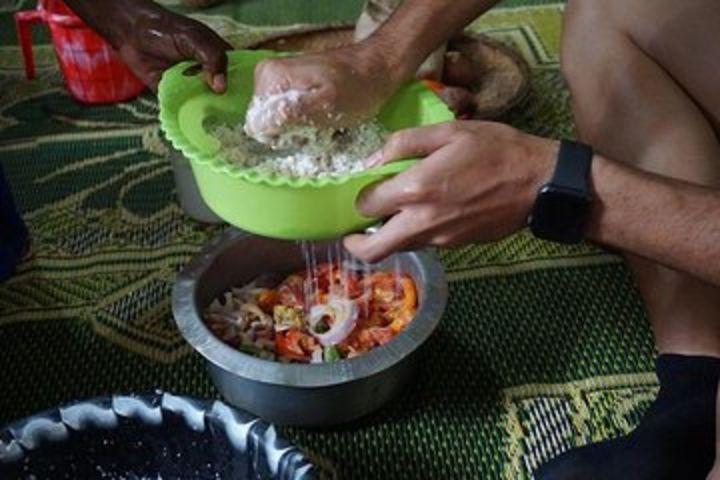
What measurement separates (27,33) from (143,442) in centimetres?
106

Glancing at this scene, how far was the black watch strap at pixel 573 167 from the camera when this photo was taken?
0.82 meters

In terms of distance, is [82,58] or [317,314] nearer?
[317,314]

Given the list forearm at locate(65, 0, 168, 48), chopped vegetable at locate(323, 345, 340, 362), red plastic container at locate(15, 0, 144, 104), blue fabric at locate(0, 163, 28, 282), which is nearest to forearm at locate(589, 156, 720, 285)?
chopped vegetable at locate(323, 345, 340, 362)

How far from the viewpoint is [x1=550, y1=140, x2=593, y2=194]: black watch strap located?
815 millimetres

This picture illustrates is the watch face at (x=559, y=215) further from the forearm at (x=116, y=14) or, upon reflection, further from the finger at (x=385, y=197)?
the forearm at (x=116, y=14)

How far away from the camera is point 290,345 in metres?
1.11

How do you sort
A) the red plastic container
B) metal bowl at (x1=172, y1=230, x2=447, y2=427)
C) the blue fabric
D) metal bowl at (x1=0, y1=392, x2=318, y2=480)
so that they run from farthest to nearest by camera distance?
the red plastic container
the blue fabric
metal bowl at (x1=172, y1=230, x2=447, y2=427)
metal bowl at (x1=0, y1=392, x2=318, y2=480)

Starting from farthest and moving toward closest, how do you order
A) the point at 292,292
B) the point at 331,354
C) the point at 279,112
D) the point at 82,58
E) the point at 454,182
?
the point at 82,58 < the point at 292,292 < the point at 331,354 < the point at 279,112 < the point at 454,182

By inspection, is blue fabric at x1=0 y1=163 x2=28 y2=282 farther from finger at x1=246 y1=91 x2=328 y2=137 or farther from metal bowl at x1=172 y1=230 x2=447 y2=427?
finger at x1=246 y1=91 x2=328 y2=137

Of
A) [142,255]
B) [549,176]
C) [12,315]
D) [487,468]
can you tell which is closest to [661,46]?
[549,176]

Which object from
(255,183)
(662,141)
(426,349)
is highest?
(255,183)

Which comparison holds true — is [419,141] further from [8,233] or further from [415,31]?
[8,233]

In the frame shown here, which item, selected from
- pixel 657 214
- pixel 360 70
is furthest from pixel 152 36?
pixel 657 214

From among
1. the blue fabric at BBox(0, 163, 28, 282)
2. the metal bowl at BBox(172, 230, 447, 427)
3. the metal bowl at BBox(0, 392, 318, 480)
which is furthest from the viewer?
the blue fabric at BBox(0, 163, 28, 282)
